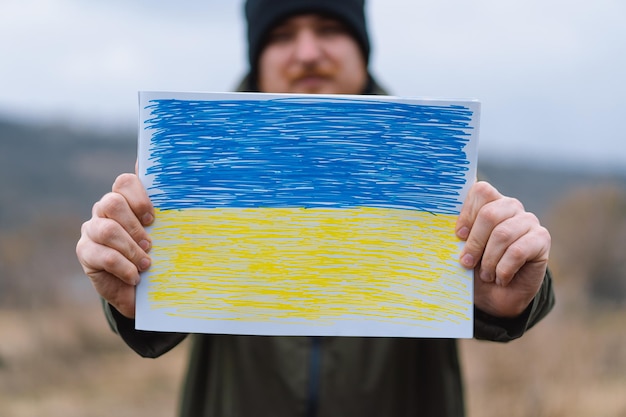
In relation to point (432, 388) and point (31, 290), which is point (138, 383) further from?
point (432, 388)

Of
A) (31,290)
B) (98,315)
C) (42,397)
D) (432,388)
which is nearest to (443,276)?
(432,388)

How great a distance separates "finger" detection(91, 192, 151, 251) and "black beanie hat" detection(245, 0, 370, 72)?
3.44 ft

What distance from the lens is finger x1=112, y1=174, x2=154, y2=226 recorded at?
153 centimetres

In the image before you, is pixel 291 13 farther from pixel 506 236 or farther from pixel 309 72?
pixel 506 236

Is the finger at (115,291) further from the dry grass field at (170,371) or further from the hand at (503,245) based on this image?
the dry grass field at (170,371)

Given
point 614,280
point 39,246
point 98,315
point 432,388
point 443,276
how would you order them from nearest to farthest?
point 443,276, point 432,388, point 98,315, point 614,280, point 39,246

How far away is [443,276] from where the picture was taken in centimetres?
158

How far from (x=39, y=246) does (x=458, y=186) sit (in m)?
13.1

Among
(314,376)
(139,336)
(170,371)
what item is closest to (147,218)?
(139,336)

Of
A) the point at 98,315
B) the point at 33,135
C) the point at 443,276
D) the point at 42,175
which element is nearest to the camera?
the point at 443,276

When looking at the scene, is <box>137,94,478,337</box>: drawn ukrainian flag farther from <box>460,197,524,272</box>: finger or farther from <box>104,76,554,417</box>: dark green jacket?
<box>104,76,554,417</box>: dark green jacket

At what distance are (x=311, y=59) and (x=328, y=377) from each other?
111 centimetres

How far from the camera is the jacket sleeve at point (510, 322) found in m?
1.65

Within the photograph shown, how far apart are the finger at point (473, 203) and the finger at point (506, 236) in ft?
0.22
